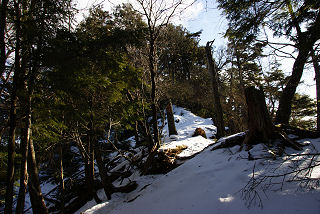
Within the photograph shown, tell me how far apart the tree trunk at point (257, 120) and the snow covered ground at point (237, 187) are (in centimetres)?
42

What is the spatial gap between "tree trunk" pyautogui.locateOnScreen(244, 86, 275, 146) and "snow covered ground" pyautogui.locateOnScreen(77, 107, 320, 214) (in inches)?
16.5

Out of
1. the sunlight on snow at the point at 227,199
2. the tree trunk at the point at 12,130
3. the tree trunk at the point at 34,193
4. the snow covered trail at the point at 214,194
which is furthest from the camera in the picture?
the tree trunk at the point at 34,193

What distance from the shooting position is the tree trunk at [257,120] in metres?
3.70

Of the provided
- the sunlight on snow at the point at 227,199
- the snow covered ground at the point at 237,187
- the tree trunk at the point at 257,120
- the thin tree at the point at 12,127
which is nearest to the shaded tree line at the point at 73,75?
the thin tree at the point at 12,127

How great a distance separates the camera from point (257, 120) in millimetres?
3768

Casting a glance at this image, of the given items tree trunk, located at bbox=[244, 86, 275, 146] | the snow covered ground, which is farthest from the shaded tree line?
the snow covered ground

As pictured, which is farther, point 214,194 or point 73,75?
point 73,75

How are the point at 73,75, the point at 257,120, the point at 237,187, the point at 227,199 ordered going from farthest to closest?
the point at 257,120 < the point at 73,75 < the point at 237,187 < the point at 227,199

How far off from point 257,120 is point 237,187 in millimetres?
1982

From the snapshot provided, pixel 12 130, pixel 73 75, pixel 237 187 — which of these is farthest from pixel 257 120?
pixel 12 130

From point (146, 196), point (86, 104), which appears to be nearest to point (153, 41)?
point (86, 104)

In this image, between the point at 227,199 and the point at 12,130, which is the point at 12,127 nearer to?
the point at 12,130

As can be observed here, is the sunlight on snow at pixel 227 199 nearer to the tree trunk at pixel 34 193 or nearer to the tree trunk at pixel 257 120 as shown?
the tree trunk at pixel 257 120

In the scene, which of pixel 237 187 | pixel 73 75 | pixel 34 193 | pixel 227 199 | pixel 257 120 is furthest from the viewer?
pixel 34 193
